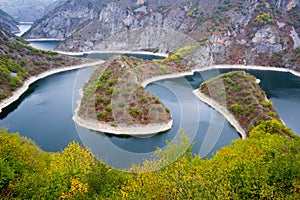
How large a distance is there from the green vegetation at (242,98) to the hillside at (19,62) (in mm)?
58783

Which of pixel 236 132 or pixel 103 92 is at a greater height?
pixel 103 92

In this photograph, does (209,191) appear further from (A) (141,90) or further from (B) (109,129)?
(A) (141,90)

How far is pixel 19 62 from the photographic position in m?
99.8

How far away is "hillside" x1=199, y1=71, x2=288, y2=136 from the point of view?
57.1 m

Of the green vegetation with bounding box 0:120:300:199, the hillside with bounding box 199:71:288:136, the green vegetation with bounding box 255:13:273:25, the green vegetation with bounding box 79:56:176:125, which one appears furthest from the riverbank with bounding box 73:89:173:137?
the green vegetation with bounding box 255:13:273:25

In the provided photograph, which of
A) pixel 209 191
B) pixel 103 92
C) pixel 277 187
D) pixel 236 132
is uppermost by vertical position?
pixel 209 191

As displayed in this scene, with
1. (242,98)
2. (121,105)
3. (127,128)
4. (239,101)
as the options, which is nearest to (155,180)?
(127,128)

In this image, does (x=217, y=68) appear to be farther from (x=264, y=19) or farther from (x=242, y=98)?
(x=242, y=98)

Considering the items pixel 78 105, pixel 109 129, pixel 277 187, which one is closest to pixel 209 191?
pixel 277 187

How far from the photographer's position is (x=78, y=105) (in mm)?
68188

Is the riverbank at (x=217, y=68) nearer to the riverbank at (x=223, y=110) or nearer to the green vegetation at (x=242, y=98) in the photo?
the riverbank at (x=223, y=110)

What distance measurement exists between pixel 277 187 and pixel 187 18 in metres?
156

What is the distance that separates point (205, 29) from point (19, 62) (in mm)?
92060

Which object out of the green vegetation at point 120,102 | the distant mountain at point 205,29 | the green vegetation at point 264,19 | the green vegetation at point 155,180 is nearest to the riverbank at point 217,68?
the distant mountain at point 205,29
